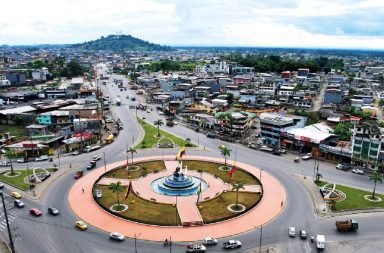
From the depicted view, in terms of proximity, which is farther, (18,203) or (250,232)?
(18,203)

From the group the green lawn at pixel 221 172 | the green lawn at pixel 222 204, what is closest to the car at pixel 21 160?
the green lawn at pixel 221 172

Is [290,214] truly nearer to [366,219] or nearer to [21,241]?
[366,219]

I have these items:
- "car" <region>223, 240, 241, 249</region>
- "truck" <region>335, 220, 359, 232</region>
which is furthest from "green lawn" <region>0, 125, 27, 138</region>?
"truck" <region>335, 220, 359, 232</region>

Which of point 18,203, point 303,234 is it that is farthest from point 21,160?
point 303,234

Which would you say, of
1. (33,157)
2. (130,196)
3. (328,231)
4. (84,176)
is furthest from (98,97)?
(328,231)

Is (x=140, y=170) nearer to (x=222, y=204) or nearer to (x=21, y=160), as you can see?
(x=222, y=204)

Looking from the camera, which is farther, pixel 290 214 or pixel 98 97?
pixel 98 97
